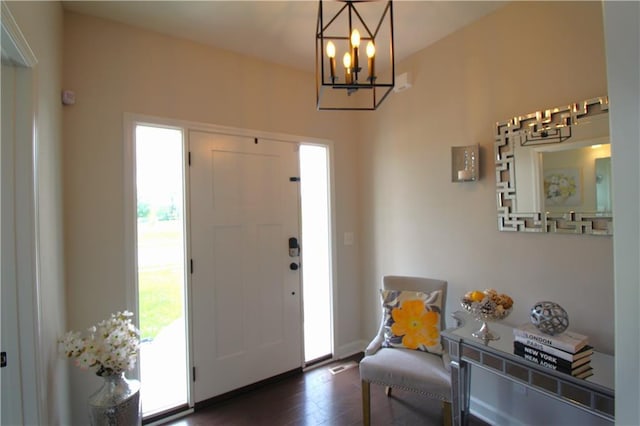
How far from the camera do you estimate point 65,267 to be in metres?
1.93

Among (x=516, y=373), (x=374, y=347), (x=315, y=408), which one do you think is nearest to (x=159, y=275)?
(x=315, y=408)

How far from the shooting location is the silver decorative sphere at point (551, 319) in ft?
5.09

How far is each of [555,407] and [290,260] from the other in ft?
6.81

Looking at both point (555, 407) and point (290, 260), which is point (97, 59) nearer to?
point (290, 260)

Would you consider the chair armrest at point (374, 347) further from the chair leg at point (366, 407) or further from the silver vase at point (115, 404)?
the silver vase at point (115, 404)

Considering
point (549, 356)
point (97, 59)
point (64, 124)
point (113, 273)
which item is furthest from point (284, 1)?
point (549, 356)

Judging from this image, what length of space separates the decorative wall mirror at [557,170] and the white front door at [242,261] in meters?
1.69

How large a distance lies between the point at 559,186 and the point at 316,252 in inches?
77.6

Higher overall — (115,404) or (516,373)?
(516,373)

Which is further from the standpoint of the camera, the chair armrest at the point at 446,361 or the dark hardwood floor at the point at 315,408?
the dark hardwood floor at the point at 315,408

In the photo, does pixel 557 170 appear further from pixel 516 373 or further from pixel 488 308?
pixel 516 373

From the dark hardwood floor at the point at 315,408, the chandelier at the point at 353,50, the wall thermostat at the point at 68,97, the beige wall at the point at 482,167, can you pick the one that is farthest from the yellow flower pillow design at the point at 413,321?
the wall thermostat at the point at 68,97

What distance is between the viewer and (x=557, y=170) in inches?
72.3

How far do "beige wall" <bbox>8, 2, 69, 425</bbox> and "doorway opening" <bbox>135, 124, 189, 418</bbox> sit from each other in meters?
0.48
